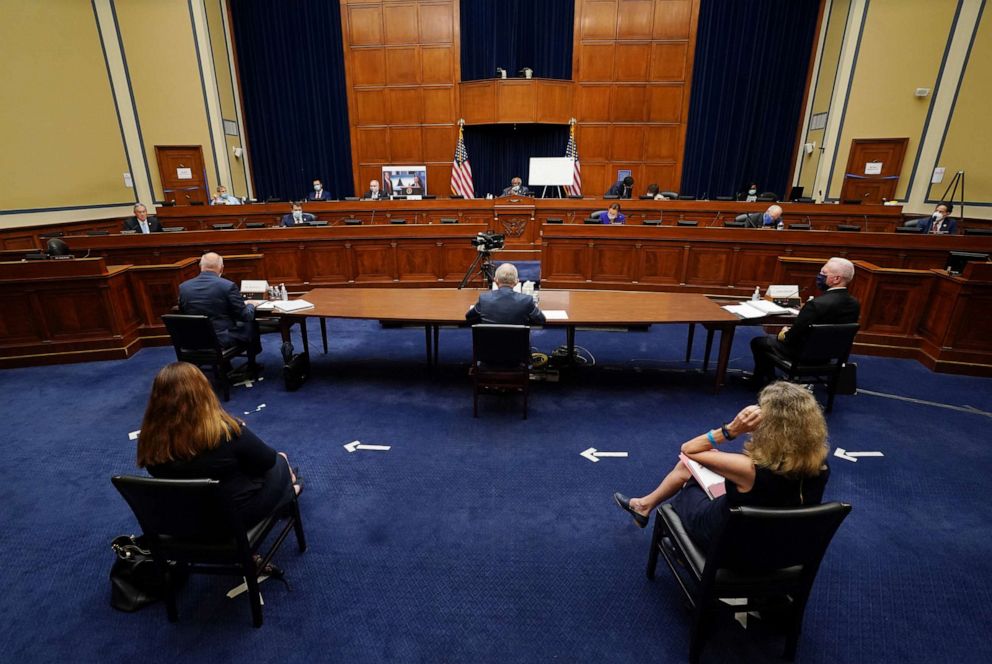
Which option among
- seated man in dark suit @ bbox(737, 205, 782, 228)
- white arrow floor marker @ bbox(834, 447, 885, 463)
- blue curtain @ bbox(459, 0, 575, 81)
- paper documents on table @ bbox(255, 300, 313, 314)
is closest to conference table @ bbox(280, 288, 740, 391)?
paper documents on table @ bbox(255, 300, 313, 314)

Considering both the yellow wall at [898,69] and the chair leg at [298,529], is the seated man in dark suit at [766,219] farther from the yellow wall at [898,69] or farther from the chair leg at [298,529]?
the chair leg at [298,529]

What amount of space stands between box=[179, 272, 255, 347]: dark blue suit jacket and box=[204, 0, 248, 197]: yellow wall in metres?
8.64

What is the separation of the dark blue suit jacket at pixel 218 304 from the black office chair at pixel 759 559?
3686mm

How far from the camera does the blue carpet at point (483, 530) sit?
2.02 metres

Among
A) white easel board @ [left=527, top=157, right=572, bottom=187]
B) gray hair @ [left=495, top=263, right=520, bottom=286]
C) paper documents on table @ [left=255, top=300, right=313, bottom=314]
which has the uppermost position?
white easel board @ [left=527, top=157, right=572, bottom=187]

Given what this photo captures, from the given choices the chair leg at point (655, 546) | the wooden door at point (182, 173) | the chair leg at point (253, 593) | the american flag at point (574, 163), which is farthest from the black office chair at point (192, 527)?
the american flag at point (574, 163)

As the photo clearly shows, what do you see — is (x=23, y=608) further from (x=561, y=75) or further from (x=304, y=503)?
(x=561, y=75)

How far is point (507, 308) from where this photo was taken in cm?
362

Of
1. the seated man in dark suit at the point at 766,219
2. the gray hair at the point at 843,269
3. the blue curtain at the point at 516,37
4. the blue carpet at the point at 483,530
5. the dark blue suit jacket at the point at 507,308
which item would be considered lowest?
the blue carpet at the point at 483,530

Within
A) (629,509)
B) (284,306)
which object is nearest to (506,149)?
(284,306)

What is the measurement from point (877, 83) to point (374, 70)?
10.8 meters

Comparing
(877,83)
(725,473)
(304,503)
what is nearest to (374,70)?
(877,83)

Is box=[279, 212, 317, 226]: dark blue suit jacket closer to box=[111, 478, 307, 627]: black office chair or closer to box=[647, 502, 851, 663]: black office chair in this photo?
box=[111, 478, 307, 627]: black office chair

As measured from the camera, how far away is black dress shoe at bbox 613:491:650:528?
100 inches
